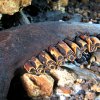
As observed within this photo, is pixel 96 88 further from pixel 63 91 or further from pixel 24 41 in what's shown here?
pixel 24 41

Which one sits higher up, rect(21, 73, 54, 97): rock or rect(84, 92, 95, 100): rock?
rect(21, 73, 54, 97): rock

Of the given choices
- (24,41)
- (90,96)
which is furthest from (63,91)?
(24,41)

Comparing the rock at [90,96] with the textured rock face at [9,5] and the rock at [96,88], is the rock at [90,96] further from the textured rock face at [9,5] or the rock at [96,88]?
the textured rock face at [9,5]

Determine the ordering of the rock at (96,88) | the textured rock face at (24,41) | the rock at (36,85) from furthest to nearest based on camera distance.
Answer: the rock at (96,88), the rock at (36,85), the textured rock face at (24,41)

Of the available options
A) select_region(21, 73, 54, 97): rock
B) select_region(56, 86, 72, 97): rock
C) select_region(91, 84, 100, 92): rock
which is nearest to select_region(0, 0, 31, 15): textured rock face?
select_region(21, 73, 54, 97): rock

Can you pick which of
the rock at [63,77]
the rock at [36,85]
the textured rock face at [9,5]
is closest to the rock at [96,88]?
the rock at [63,77]

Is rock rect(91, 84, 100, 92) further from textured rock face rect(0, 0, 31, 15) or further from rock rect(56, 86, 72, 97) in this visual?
textured rock face rect(0, 0, 31, 15)

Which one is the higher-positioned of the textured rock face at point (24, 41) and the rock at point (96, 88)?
the textured rock face at point (24, 41)
